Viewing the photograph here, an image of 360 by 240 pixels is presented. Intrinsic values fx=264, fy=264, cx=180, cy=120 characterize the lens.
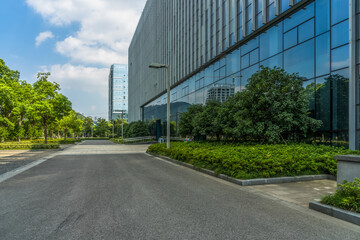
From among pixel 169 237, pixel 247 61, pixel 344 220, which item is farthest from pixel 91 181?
pixel 247 61

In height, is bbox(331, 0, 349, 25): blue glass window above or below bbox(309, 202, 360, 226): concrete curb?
above

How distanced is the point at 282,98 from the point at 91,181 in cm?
996

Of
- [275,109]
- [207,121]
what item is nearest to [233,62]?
[207,121]

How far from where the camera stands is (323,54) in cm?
1403

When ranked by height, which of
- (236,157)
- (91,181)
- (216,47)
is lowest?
(91,181)

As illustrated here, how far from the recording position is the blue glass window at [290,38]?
637 inches

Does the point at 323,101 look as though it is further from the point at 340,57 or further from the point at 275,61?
the point at 275,61

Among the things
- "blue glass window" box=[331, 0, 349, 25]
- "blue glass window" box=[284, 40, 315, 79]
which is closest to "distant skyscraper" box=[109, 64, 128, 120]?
"blue glass window" box=[284, 40, 315, 79]

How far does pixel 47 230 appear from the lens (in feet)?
14.8

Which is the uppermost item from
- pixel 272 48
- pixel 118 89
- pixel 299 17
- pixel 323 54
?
pixel 118 89

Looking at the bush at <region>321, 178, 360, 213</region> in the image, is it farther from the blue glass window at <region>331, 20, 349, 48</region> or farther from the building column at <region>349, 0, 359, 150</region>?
the blue glass window at <region>331, 20, 349, 48</region>

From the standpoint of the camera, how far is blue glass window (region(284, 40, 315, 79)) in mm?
14836

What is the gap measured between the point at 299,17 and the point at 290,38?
4.20ft

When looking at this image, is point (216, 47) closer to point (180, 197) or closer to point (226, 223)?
point (180, 197)
